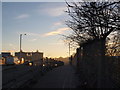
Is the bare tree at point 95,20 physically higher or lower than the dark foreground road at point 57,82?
higher

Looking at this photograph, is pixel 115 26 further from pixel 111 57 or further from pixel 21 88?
pixel 21 88

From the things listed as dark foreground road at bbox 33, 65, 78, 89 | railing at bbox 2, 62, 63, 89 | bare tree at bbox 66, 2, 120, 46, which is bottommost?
dark foreground road at bbox 33, 65, 78, 89

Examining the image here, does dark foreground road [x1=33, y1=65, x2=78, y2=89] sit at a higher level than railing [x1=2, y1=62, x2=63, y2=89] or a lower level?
lower

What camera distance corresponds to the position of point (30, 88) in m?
13.4

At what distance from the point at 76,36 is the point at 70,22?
3600 mm

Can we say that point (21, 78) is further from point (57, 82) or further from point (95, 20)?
point (95, 20)

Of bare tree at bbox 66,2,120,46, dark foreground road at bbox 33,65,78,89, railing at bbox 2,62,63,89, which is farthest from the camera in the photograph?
dark foreground road at bbox 33,65,78,89

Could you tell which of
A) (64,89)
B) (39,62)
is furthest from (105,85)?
(39,62)

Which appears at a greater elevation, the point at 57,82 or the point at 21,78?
the point at 21,78

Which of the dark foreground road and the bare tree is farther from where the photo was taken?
the dark foreground road

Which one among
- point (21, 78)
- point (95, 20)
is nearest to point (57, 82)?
point (21, 78)

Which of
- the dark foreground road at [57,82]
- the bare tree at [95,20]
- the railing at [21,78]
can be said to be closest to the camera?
the bare tree at [95,20]

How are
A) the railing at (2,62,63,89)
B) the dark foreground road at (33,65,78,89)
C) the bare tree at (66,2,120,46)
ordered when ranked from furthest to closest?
the dark foreground road at (33,65,78,89) → the railing at (2,62,63,89) → the bare tree at (66,2,120,46)

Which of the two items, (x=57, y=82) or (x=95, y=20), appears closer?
(x=95, y=20)
